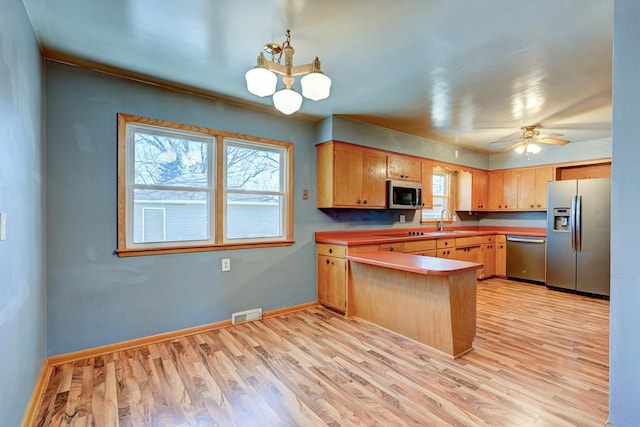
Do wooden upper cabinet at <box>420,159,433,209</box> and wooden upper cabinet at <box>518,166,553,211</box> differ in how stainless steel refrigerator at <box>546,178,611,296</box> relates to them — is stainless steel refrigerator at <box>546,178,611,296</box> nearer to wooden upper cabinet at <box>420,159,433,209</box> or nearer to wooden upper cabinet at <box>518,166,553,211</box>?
wooden upper cabinet at <box>518,166,553,211</box>

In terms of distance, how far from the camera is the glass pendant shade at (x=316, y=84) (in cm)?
176

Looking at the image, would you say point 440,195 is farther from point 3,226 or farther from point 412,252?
point 3,226

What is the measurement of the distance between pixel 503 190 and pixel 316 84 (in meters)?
5.41

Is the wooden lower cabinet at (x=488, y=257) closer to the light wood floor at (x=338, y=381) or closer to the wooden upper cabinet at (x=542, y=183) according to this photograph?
the wooden upper cabinet at (x=542, y=183)

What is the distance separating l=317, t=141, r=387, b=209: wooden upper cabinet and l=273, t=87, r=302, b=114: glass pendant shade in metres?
1.82

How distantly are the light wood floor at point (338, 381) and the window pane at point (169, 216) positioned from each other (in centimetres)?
98

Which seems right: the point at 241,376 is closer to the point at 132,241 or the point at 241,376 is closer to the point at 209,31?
the point at 132,241

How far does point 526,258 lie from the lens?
509 centimetres

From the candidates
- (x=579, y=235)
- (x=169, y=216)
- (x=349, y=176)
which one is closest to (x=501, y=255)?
(x=579, y=235)

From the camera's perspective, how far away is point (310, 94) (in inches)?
73.0

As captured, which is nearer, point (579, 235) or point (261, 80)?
point (261, 80)

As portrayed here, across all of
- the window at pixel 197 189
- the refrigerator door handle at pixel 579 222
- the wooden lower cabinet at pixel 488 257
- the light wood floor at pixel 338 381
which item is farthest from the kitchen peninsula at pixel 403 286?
the refrigerator door handle at pixel 579 222

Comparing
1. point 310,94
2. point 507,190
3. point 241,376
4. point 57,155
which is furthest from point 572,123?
point 57,155

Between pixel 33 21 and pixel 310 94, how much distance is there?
1774 millimetres
